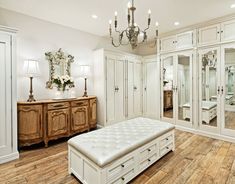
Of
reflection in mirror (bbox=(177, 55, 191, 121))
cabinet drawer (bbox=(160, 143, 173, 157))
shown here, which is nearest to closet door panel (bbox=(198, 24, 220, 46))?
reflection in mirror (bbox=(177, 55, 191, 121))

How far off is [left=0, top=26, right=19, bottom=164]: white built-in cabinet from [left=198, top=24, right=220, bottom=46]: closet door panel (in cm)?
398

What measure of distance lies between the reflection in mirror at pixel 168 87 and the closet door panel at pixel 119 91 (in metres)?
1.24

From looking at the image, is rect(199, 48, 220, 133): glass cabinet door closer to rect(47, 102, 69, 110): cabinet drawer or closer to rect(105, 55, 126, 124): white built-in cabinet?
rect(105, 55, 126, 124): white built-in cabinet

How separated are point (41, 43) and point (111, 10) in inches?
68.3

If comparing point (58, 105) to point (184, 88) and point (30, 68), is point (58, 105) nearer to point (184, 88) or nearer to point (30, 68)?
point (30, 68)

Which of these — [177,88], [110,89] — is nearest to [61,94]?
[110,89]

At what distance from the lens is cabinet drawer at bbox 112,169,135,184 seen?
1.81 metres

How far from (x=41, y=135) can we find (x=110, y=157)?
78.3 inches

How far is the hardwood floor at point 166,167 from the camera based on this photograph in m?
2.04

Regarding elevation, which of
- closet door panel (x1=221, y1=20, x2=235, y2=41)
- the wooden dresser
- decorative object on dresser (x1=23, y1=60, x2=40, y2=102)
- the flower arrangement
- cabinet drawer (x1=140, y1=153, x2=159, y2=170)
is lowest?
cabinet drawer (x1=140, y1=153, x2=159, y2=170)

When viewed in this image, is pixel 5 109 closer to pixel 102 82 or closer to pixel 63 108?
pixel 63 108

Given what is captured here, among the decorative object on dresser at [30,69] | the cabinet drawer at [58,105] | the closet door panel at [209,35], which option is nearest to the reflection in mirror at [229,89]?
the closet door panel at [209,35]

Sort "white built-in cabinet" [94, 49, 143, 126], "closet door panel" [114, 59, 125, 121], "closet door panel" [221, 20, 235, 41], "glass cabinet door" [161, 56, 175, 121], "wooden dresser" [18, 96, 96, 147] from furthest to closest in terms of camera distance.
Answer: "closet door panel" [114, 59, 125, 121], "glass cabinet door" [161, 56, 175, 121], "white built-in cabinet" [94, 49, 143, 126], "closet door panel" [221, 20, 235, 41], "wooden dresser" [18, 96, 96, 147]

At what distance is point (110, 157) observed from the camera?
5.44ft
